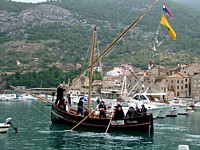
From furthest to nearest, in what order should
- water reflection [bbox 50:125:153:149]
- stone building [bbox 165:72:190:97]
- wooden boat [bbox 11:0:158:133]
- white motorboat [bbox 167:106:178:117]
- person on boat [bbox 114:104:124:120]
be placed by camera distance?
1. stone building [bbox 165:72:190:97]
2. white motorboat [bbox 167:106:178:117]
3. person on boat [bbox 114:104:124:120]
4. wooden boat [bbox 11:0:158:133]
5. water reflection [bbox 50:125:153:149]

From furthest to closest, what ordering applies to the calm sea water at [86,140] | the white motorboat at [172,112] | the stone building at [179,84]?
the stone building at [179,84]
the white motorboat at [172,112]
the calm sea water at [86,140]

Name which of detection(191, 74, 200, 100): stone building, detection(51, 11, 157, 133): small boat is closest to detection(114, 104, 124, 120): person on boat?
detection(51, 11, 157, 133): small boat

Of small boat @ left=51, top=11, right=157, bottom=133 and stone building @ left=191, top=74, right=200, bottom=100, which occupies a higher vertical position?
stone building @ left=191, top=74, right=200, bottom=100

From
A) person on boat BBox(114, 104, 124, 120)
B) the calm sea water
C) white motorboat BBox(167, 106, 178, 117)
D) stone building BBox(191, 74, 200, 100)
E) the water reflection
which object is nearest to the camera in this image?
the calm sea water

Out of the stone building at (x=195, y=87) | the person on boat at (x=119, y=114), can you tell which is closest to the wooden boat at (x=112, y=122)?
the person on boat at (x=119, y=114)

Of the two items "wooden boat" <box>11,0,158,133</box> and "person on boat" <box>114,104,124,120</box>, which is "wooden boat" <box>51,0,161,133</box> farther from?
"person on boat" <box>114,104,124,120</box>

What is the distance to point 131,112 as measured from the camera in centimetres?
4606

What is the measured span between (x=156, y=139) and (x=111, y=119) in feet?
17.8

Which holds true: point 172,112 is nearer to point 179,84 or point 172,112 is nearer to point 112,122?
point 112,122

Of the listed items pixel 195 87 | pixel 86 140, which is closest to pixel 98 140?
pixel 86 140

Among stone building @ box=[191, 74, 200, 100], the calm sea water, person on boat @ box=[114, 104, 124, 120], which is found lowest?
the calm sea water

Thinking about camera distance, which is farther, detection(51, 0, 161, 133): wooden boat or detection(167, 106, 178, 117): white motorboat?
detection(167, 106, 178, 117): white motorboat

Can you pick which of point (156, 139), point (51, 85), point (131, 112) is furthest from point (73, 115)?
point (51, 85)

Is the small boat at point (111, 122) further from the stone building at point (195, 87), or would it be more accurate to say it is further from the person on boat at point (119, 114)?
the stone building at point (195, 87)
